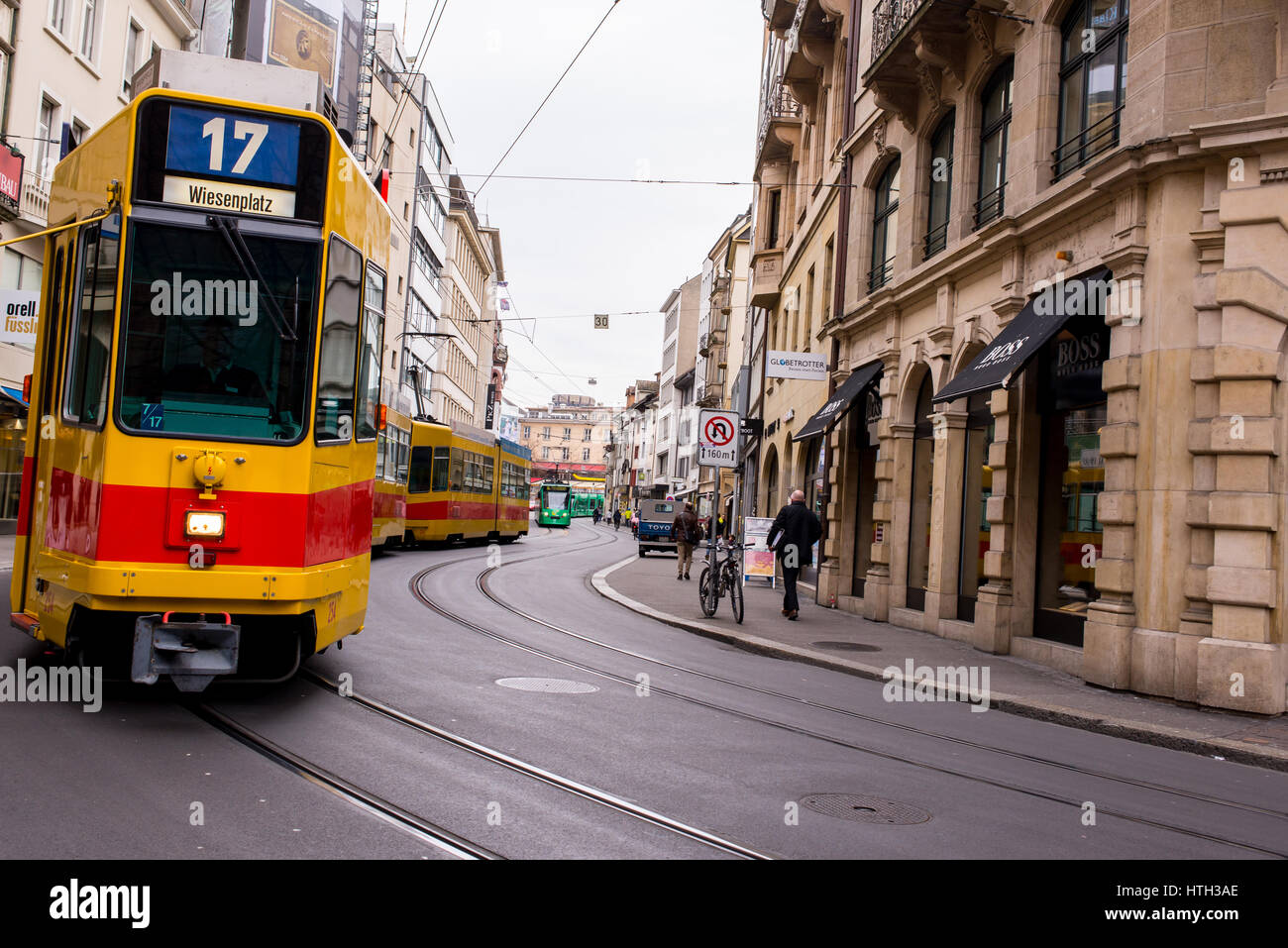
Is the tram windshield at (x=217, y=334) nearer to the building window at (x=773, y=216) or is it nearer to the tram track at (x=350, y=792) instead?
the tram track at (x=350, y=792)

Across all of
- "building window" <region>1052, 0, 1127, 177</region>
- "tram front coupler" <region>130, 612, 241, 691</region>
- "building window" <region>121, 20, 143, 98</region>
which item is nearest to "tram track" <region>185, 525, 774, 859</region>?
"tram front coupler" <region>130, 612, 241, 691</region>

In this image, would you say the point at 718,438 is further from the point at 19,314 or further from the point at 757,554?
the point at 19,314

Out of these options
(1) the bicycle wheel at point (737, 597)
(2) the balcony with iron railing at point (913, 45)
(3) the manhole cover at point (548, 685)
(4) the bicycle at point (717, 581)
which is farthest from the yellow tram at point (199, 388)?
(2) the balcony with iron railing at point (913, 45)

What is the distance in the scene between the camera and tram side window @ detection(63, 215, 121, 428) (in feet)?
21.8

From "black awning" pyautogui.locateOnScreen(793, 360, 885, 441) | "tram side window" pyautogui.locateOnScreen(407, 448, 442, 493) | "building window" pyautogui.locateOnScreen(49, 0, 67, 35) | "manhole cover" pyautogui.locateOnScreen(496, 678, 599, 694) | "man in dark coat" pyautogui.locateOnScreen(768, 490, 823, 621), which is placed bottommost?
"manhole cover" pyautogui.locateOnScreen(496, 678, 599, 694)

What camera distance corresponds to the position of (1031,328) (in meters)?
12.4

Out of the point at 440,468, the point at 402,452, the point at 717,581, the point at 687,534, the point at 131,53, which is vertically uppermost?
the point at 131,53

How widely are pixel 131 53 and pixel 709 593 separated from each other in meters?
23.2

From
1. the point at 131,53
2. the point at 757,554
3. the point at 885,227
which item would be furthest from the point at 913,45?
the point at 131,53

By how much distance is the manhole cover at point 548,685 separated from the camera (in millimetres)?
8617

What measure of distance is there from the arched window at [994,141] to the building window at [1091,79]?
4.39 feet

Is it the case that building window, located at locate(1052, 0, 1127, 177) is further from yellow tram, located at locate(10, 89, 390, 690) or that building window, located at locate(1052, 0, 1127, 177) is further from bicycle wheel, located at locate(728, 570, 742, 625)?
yellow tram, located at locate(10, 89, 390, 690)

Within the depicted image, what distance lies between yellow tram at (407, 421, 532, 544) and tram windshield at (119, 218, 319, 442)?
883 inches

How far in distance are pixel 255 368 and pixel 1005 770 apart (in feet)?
17.3
